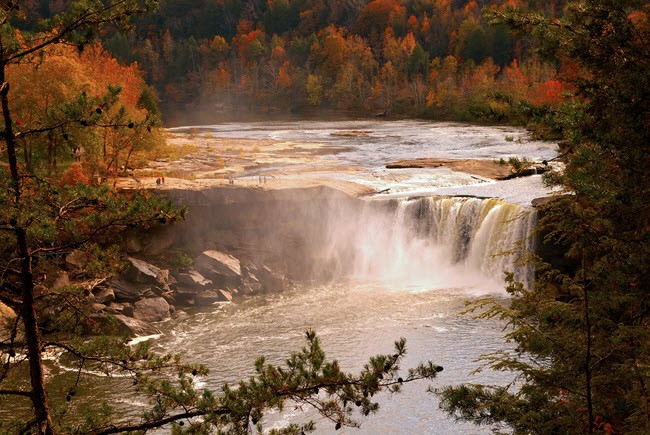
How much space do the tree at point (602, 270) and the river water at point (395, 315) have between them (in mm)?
2150

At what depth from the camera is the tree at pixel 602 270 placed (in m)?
7.62

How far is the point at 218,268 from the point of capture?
26.8 metres

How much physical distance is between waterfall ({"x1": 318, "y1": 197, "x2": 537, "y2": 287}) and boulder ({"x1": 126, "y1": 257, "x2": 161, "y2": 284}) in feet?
29.9

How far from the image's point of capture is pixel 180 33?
173 metres

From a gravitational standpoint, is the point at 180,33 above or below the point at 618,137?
above

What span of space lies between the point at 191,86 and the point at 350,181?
107 meters

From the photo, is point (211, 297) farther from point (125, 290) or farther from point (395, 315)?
point (395, 315)

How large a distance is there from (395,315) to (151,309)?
30.0 feet

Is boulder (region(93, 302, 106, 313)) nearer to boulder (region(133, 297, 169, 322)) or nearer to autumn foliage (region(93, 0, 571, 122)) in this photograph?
boulder (region(133, 297, 169, 322))

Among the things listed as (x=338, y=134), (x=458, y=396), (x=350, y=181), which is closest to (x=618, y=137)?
(x=458, y=396)

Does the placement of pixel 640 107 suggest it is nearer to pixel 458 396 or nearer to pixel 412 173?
pixel 458 396

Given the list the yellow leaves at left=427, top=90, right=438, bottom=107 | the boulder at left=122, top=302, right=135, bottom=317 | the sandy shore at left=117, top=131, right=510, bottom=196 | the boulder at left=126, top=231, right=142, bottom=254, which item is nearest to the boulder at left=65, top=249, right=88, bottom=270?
the boulder at left=126, top=231, right=142, bottom=254

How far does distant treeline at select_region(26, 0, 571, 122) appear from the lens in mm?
89312

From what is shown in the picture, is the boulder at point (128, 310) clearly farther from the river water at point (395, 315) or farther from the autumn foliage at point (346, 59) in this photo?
the autumn foliage at point (346, 59)
